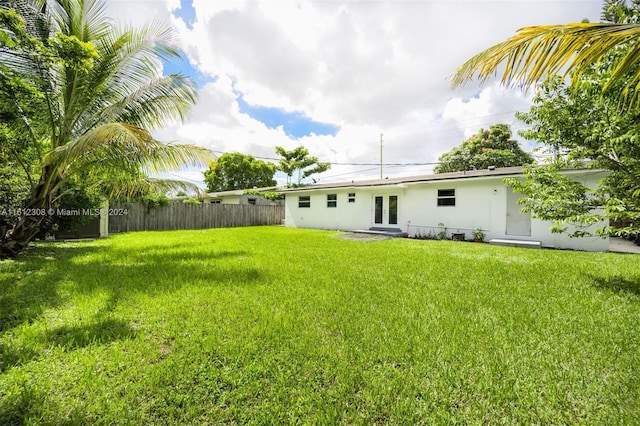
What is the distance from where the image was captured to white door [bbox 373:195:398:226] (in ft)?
50.1

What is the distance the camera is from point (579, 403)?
208cm

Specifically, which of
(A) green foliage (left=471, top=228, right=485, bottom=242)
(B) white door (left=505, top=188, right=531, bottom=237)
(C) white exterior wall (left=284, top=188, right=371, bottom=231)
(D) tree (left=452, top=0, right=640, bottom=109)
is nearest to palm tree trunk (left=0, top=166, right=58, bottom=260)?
(D) tree (left=452, top=0, right=640, bottom=109)

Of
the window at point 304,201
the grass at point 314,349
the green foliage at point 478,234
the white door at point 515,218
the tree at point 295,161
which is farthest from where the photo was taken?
the tree at point 295,161

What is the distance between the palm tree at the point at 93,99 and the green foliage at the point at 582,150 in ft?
25.9

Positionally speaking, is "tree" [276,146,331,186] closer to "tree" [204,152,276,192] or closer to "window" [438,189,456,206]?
"tree" [204,152,276,192]

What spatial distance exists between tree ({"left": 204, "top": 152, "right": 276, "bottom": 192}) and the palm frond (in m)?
37.7

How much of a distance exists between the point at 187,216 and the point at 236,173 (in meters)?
21.7

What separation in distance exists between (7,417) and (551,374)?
14.5 feet

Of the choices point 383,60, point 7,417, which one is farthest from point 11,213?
point 383,60

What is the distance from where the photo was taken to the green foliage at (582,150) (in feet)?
15.4

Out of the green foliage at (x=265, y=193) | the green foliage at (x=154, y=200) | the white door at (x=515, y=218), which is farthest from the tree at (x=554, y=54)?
the green foliage at (x=265, y=193)

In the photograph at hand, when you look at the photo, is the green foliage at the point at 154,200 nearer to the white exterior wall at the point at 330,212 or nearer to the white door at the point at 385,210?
the white exterior wall at the point at 330,212

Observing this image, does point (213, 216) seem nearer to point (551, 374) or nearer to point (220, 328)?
point (220, 328)

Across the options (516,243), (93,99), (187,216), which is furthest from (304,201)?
(93,99)
